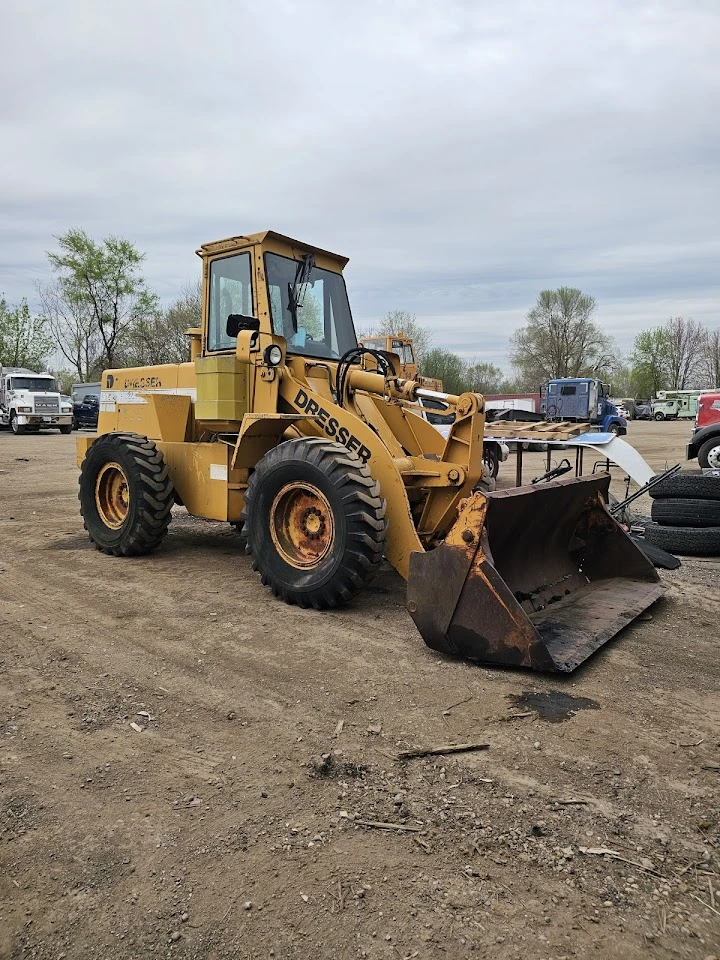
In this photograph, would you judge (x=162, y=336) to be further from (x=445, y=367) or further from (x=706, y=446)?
(x=706, y=446)

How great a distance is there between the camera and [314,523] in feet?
18.2

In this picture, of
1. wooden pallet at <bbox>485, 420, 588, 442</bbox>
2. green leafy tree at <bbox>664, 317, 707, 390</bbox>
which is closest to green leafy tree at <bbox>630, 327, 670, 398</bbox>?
green leafy tree at <bbox>664, 317, 707, 390</bbox>

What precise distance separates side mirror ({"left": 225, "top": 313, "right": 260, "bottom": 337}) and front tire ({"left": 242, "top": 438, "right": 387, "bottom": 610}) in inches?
51.8

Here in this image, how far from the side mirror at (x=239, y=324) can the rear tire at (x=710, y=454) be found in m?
12.4

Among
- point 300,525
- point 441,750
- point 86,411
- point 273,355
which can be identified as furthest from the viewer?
point 86,411

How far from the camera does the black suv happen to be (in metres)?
34.2

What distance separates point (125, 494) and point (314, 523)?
9.10 ft

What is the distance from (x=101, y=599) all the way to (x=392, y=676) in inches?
111

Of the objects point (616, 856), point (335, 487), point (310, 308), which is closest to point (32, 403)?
point (310, 308)

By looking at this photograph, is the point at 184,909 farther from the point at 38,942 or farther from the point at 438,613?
the point at 438,613

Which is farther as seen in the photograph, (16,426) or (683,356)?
(683,356)

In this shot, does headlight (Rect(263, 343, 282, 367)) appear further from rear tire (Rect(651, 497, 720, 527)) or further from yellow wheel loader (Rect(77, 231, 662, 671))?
rear tire (Rect(651, 497, 720, 527))

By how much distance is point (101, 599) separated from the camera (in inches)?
228

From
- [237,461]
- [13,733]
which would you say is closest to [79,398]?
[237,461]
